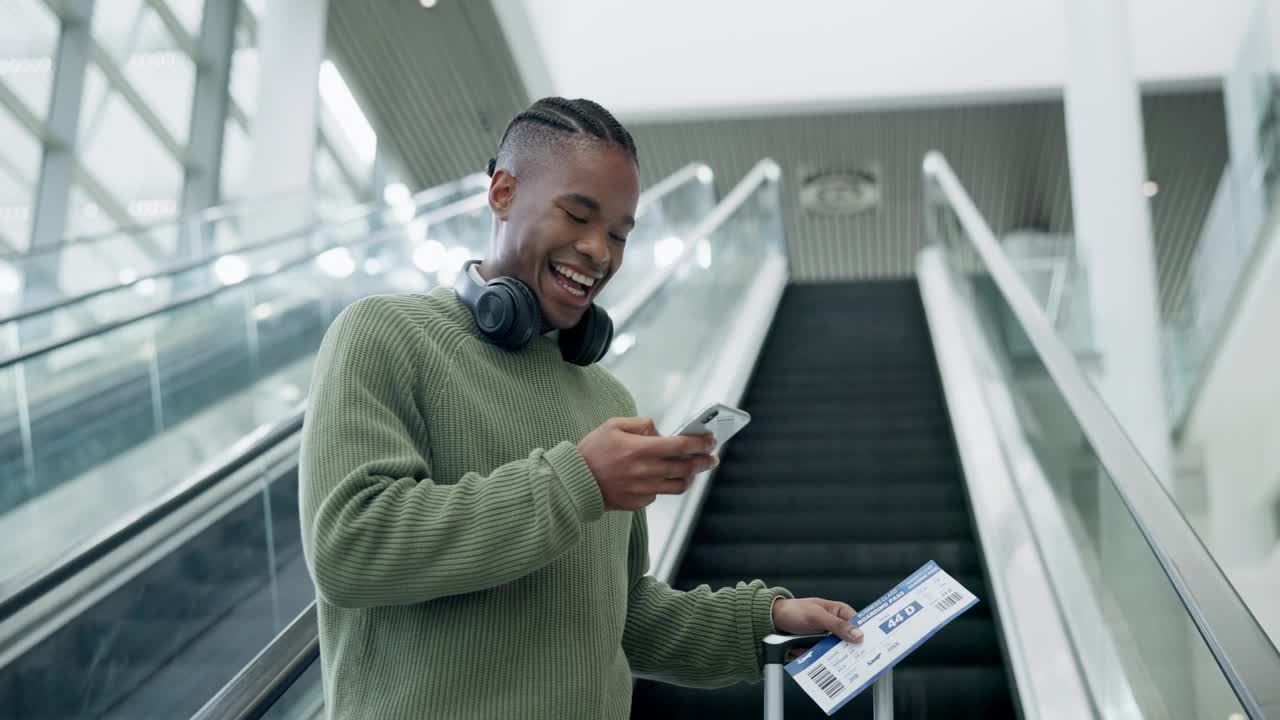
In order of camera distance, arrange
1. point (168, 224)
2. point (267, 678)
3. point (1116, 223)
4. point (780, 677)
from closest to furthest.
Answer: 1. point (780, 677)
2. point (267, 678)
3. point (168, 224)
4. point (1116, 223)

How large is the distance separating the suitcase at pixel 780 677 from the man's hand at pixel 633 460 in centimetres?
49

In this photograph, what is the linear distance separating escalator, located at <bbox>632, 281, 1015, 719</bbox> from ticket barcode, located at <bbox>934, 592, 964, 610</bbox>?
164cm

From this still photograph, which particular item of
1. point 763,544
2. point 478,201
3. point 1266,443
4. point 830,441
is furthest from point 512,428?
point 1266,443

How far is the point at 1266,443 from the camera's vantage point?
960 centimetres

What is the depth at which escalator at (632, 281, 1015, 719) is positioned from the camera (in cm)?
324

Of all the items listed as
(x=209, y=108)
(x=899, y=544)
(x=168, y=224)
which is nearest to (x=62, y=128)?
(x=168, y=224)

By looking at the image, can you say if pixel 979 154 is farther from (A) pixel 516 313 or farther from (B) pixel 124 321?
(A) pixel 516 313

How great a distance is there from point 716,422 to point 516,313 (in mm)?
336

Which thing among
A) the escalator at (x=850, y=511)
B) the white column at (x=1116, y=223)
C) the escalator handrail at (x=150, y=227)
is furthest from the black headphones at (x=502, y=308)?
the white column at (x=1116, y=223)

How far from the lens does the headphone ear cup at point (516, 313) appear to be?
152 centimetres

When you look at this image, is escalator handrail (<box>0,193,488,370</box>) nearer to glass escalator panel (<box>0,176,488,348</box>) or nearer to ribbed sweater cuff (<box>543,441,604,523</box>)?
glass escalator panel (<box>0,176,488,348</box>)

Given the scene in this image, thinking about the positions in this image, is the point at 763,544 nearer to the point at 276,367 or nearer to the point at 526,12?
the point at 276,367

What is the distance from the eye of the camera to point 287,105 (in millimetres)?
10258

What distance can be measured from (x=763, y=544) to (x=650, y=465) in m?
3.20
